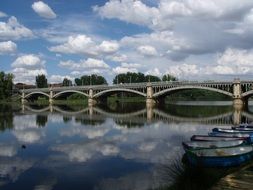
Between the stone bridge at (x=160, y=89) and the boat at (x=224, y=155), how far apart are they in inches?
2347

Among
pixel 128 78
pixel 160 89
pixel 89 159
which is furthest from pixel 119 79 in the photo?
pixel 89 159

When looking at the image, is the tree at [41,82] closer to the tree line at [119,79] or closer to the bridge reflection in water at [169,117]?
the tree line at [119,79]

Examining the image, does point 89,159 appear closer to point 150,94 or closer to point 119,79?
point 150,94

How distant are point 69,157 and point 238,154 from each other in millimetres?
10218

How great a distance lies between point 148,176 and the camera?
691 inches

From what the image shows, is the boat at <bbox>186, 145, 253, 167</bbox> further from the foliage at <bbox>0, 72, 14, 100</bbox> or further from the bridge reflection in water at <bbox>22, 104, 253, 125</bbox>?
the foliage at <bbox>0, 72, 14, 100</bbox>

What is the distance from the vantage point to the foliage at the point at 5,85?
124 metres

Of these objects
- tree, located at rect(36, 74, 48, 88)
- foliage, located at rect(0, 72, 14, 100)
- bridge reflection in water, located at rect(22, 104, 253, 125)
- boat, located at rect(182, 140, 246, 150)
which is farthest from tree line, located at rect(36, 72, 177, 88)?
boat, located at rect(182, 140, 246, 150)

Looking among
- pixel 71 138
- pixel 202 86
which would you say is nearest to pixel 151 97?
pixel 202 86

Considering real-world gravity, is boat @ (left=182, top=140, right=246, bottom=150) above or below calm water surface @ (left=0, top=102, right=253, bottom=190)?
above

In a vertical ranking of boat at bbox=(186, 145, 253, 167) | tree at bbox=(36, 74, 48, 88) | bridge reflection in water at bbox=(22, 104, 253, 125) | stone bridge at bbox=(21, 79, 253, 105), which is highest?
tree at bbox=(36, 74, 48, 88)

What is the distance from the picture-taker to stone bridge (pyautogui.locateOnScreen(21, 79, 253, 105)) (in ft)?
254

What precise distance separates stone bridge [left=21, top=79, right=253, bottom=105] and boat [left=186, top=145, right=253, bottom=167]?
59601 mm

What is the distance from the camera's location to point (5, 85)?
411ft
